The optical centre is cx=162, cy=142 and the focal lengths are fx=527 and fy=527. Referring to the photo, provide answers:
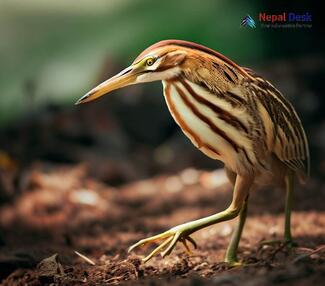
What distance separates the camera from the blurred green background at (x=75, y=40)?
6160 millimetres

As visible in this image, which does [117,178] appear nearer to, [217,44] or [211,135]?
[217,44]

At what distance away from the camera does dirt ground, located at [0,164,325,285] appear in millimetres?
2246

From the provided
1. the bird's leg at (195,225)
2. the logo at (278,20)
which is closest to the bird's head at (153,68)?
the bird's leg at (195,225)

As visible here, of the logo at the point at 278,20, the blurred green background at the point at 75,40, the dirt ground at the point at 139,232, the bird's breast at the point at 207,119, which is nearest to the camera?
the bird's breast at the point at 207,119

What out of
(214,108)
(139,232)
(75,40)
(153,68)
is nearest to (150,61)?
(153,68)

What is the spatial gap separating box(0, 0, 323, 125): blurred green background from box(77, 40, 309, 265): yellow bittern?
12.2 feet

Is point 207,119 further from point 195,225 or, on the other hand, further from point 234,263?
point 234,263

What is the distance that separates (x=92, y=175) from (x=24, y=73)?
1833 millimetres

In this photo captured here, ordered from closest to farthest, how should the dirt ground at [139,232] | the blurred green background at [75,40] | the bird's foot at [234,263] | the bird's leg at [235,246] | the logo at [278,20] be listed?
the dirt ground at [139,232] → the bird's foot at [234,263] → the bird's leg at [235,246] → the logo at [278,20] → the blurred green background at [75,40]

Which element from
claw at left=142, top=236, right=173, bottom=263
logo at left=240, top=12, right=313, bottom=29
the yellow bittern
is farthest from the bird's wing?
logo at left=240, top=12, right=313, bottom=29

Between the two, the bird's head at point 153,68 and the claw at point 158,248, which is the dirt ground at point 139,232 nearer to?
the claw at point 158,248

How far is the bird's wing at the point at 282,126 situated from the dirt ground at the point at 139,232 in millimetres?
426

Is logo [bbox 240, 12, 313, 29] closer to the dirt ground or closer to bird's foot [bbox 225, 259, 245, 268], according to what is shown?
the dirt ground

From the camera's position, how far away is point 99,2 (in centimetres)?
665
